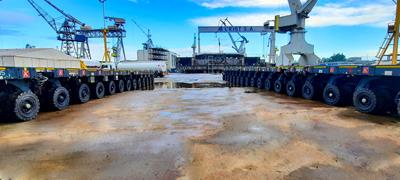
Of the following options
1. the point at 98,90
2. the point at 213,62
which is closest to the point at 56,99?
the point at 98,90

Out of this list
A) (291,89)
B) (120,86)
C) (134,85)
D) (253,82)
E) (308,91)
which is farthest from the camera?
(253,82)

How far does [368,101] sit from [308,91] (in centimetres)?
457

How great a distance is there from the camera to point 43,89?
33.4ft

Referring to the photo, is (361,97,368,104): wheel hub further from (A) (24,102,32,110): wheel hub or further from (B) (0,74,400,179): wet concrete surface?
(A) (24,102,32,110): wheel hub

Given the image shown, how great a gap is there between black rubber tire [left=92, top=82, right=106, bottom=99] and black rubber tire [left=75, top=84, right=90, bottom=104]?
3.60ft

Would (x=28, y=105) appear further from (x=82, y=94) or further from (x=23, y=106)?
(x=82, y=94)

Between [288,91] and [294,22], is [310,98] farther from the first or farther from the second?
[294,22]

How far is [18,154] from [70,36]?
62.4 m

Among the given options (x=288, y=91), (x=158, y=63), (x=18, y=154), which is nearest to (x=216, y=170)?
(x=18, y=154)

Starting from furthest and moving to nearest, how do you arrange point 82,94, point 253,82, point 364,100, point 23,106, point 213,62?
point 213,62, point 253,82, point 82,94, point 364,100, point 23,106

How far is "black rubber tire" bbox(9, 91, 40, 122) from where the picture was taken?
308 inches

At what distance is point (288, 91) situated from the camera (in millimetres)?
15398

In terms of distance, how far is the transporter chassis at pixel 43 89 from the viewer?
7.88 metres

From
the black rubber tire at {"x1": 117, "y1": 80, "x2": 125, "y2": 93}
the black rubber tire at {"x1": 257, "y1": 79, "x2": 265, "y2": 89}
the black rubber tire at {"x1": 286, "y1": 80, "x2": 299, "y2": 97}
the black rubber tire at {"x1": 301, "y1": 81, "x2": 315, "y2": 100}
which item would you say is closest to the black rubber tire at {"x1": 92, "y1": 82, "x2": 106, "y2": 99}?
the black rubber tire at {"x1": 117, "y1": 80, "x2": 125, "y2": 93}
